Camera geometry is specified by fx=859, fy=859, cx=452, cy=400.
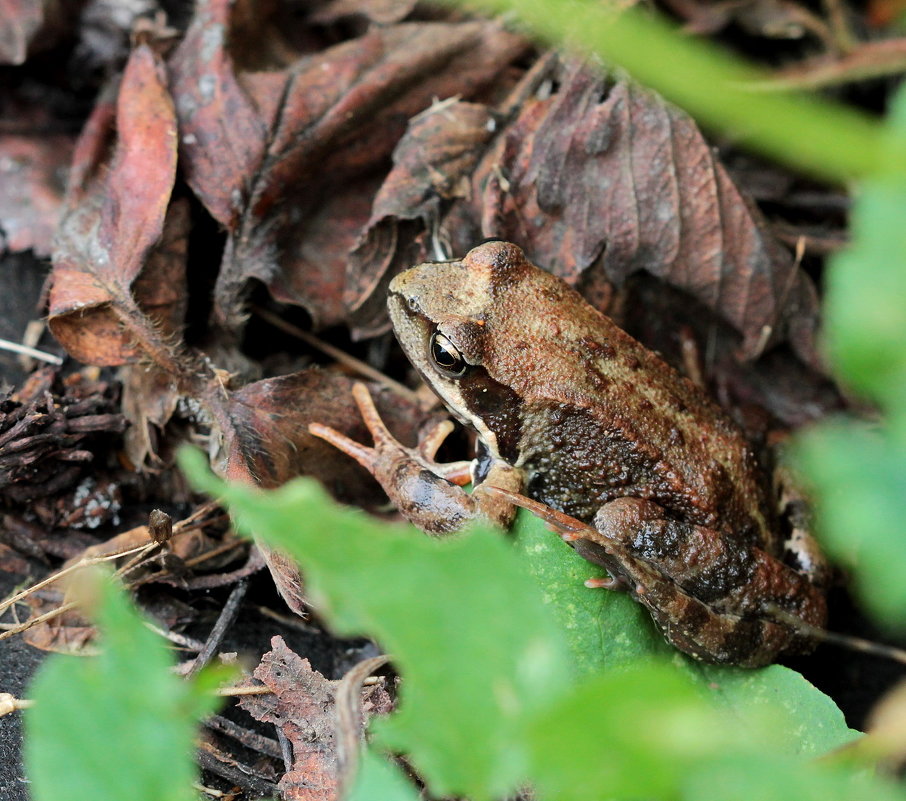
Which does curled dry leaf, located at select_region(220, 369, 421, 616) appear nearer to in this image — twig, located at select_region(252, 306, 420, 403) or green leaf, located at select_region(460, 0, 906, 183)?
twig, located at select_region(252, 306, 420, 403)

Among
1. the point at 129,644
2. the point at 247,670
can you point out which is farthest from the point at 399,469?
the point at 129,644

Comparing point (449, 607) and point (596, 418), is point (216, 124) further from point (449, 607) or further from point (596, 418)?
point (449, 607)

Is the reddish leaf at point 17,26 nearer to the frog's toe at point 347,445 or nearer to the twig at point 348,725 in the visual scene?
the frog's toe at point 347,445

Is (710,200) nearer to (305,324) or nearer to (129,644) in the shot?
(305,324)

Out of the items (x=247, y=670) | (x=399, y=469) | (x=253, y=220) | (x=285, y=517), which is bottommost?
(x=247, y=670)

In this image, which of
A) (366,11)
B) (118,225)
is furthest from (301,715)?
(366,11)

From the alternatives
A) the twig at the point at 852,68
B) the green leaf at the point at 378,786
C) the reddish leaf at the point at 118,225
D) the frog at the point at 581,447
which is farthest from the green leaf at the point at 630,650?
the twig at the point at 852,68
